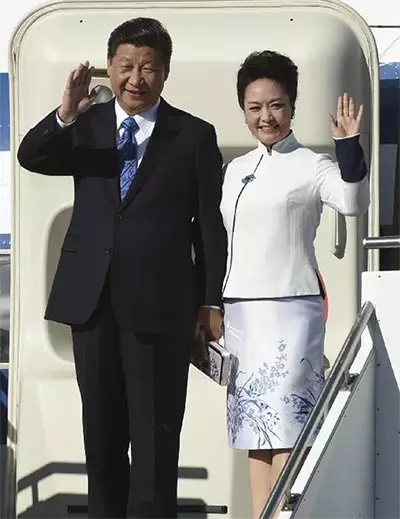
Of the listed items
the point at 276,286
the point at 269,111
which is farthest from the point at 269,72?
the point at 276,286

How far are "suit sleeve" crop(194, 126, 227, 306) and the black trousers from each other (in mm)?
140

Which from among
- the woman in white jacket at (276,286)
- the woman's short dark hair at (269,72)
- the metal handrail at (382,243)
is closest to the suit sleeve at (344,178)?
the woman in white jacket at (276,286)

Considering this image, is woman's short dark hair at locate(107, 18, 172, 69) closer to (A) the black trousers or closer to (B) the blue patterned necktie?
(B) the blue patterned necktie

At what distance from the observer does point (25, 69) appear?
2932 millimetres

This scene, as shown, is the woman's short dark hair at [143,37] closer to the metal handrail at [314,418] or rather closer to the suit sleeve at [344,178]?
the suit sleeve at [344,178]

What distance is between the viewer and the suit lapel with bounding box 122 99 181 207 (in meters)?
2.61

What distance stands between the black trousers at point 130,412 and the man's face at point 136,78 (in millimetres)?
500

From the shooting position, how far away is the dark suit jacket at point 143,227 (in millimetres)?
2594

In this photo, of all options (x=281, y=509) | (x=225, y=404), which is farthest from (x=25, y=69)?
(x=281, y=509)

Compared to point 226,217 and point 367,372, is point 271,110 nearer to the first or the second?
point 226,217

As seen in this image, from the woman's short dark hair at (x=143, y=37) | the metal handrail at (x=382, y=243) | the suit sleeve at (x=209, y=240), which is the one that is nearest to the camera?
the metal handrail at (x=382, y=243)

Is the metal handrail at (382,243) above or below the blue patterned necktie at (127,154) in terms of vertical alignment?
below

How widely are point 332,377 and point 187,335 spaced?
40cm

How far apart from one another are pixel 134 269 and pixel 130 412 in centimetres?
36
